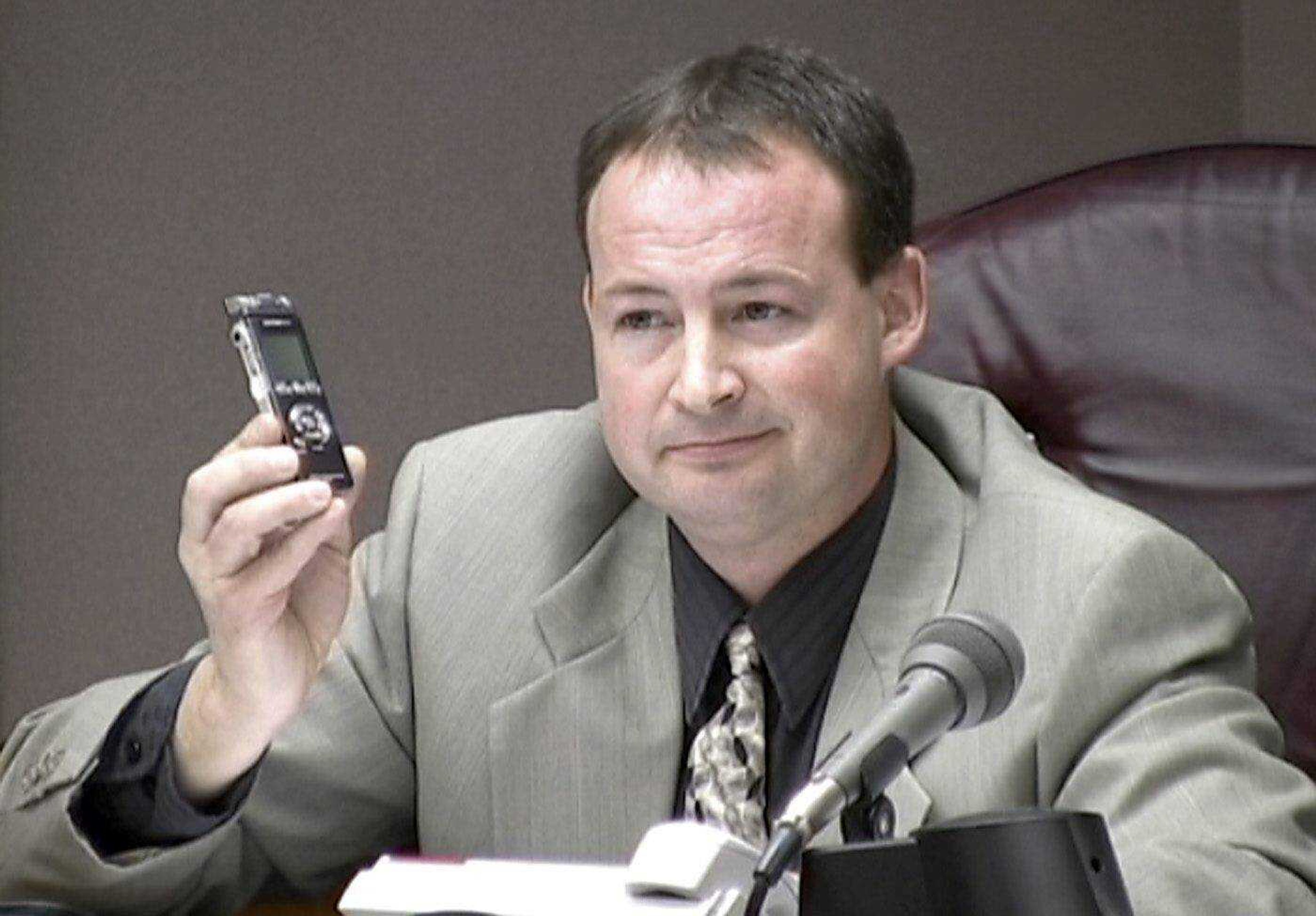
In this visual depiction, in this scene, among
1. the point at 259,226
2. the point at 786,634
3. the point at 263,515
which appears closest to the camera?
the point at 263,515

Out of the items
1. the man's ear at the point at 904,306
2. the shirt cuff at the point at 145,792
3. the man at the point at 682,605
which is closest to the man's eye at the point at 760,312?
the man at the point at 682,605

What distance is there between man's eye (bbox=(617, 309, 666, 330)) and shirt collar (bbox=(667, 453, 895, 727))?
0.66 ft

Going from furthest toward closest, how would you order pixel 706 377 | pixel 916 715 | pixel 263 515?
pixel 706 377, pixel 263 515, pixel 916 715

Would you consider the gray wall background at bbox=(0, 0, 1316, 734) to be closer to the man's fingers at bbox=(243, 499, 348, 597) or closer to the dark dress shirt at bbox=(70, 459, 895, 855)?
the dark dress shirt at bbox=(70, 459, 895, 855)

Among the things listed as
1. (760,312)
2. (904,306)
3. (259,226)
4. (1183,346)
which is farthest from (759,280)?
(259,226)

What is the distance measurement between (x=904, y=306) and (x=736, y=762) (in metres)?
0.41

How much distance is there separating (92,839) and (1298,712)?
96 cm

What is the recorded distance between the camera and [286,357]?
1649mm

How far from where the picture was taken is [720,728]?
6.25ft

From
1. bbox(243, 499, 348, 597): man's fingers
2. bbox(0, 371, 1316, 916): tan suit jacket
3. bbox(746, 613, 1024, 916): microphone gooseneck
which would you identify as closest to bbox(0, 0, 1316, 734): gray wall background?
bbox(0, 371, 1316, 916): tan suit jacket

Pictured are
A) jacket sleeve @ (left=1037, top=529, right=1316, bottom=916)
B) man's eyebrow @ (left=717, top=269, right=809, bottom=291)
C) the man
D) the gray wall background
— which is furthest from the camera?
the gray wall background

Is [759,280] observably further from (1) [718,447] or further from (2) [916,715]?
(2) [916,715]

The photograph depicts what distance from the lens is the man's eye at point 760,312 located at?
1.87 meters

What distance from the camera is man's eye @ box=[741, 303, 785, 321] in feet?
6.13
